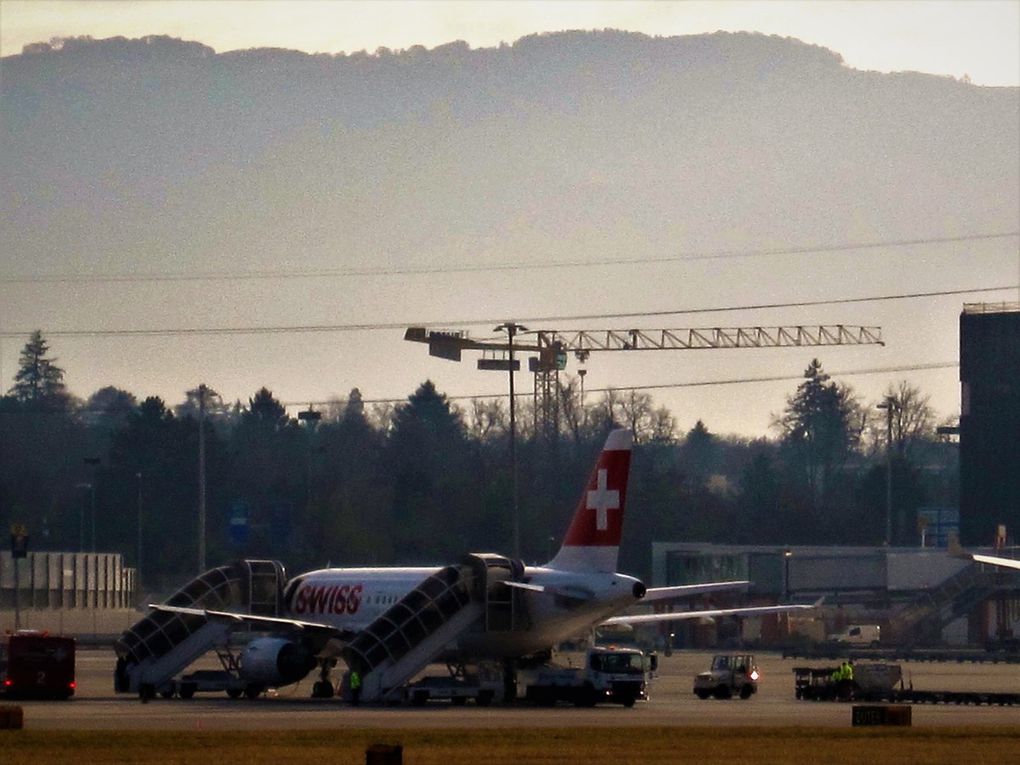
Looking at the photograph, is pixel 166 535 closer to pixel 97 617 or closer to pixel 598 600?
pixel 97 617

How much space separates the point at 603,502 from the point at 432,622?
24.7 ft

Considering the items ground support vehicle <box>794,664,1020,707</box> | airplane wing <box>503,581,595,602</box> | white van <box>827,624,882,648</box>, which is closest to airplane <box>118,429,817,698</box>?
airplane wing <box>503,581,595,602</box>

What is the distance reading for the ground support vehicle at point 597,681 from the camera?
232 feet

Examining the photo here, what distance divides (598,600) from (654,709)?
4865mm

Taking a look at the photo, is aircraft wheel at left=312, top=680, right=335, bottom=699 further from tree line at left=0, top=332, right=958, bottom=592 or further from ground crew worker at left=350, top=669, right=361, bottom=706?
tree line at left=0, top=332, right=958, bottom=592

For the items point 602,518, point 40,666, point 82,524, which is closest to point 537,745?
point 602,518

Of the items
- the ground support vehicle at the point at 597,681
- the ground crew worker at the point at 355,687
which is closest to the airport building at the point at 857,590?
the ground support vehicle at the point at 597,681

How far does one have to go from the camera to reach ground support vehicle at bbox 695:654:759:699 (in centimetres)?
7731

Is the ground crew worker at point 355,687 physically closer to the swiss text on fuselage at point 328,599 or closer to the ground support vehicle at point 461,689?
the ground support vehicle at point 461,689

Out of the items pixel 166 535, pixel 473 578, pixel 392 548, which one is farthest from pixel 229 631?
pixel 166 535

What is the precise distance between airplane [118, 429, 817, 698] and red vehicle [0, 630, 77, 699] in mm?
4095

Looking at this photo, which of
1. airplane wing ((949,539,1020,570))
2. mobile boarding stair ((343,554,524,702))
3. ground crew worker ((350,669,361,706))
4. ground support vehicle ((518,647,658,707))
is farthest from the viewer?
airplane wing ((949,539,1020,570))

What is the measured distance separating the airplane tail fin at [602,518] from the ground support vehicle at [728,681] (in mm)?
7247

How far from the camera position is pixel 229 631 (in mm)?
78125
